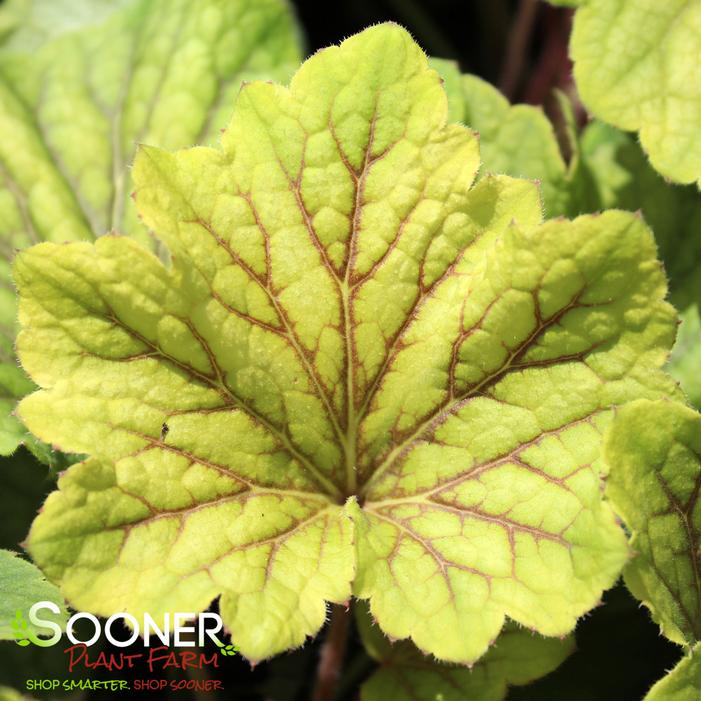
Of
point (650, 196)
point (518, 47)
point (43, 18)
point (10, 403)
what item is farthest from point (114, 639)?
point (518, 47)

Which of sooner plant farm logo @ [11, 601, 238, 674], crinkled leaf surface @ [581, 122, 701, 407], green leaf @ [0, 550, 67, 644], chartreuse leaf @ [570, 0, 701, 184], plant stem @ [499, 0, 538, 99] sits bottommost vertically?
sooner plant farm logo @ [11, 601, 238, 674]

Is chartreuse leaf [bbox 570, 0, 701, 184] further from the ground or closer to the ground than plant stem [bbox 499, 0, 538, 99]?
further from the ground

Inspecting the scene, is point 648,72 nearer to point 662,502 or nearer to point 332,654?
point 662,502

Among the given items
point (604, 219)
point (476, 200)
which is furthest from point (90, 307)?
point (604, 219)

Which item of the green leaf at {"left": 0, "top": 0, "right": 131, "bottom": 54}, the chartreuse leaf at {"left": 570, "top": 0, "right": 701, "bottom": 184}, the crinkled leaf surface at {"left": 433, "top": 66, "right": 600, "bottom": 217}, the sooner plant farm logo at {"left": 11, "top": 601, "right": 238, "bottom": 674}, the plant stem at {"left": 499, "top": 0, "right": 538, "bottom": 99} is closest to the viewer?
the sooner plant farm logo at {"left": 11, "top": 601, "right": 238, "bottom": 674}

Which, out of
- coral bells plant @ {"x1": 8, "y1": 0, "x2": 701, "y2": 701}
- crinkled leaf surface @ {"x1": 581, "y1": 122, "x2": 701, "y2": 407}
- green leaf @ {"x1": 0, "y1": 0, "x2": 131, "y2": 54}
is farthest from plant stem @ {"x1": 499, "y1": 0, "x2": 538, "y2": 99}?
coral bells plant @ {"x1": 8, "y1": 0, "x2": 701, "y2": 701}

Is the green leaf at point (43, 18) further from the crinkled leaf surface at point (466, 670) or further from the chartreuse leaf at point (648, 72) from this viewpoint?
the crinkled leaf surface at point (466, 670)

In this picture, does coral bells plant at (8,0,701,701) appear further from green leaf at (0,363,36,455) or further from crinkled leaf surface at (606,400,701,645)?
green leaf at (0,363,36,455)
